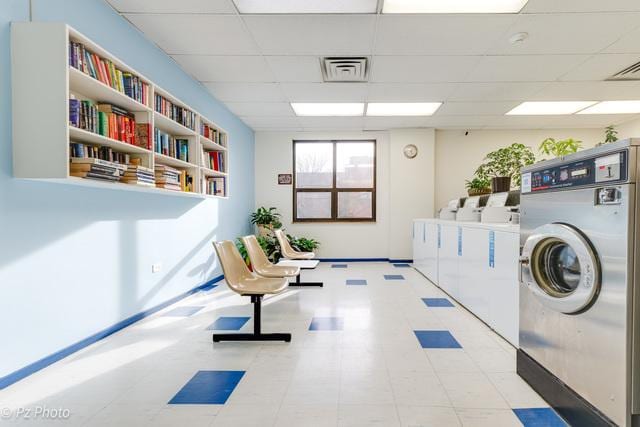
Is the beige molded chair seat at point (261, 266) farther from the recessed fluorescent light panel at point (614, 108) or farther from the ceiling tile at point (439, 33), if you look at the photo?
the recessed fluorescent light panel at point (614, 108)

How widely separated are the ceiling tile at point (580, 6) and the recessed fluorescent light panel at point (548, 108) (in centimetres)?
258

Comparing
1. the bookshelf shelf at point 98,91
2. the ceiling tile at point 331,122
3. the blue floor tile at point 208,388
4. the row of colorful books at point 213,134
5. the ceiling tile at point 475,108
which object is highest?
the ceiling tile at point 475,108

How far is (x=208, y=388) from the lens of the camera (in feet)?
6.57

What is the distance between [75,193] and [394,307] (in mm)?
2916

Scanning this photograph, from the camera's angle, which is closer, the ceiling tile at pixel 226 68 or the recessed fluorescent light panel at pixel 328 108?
the ceiling tile at pixel 226 68

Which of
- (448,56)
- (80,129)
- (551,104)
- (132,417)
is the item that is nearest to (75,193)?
(80,129)

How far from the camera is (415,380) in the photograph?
2.08 meters

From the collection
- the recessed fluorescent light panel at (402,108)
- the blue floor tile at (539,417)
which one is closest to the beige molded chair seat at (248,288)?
the blue floor tile at (539,417)

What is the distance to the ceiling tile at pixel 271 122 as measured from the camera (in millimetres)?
6129

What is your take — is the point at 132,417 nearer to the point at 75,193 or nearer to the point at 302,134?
the point at 75,193

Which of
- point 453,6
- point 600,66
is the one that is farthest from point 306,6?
point 600,66

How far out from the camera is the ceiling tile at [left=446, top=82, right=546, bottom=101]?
4476 mm

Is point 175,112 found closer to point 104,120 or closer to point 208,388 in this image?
point 104,120

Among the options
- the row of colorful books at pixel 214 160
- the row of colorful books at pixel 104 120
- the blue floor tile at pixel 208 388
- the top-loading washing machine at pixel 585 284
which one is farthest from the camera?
the row of colorful books at pixel 214 160
